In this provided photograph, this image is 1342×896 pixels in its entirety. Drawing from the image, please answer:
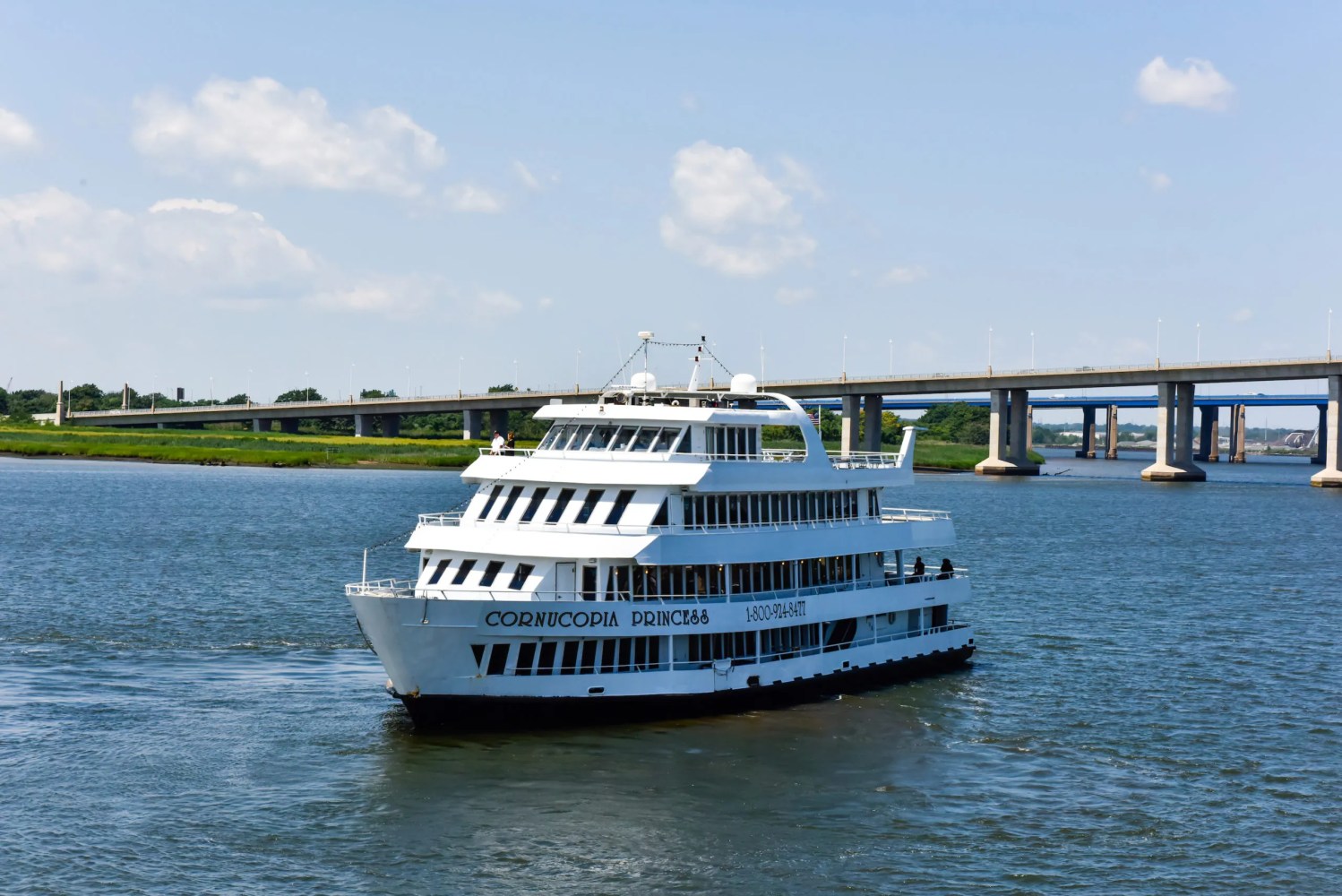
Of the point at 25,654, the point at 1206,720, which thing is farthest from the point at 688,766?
the point at 25,654

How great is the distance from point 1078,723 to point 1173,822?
29.4 ft

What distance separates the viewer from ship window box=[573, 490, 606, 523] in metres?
39.9

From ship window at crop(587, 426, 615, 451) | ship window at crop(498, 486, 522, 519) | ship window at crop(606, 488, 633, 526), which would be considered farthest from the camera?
ship window at crop(587, 426, 615, 451)

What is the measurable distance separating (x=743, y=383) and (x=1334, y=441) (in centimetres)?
14693

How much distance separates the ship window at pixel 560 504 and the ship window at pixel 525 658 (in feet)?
14.6

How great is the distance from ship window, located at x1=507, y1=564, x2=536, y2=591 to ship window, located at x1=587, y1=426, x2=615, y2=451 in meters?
4.32

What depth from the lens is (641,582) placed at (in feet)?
130

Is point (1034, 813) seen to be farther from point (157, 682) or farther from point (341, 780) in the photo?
point (157, 682)

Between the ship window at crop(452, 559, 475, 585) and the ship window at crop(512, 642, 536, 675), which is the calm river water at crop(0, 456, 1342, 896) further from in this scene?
the ship window at crop(452, 559, 475, 585)

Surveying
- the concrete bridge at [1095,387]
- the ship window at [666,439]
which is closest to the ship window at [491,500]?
the ship window at [666,439]

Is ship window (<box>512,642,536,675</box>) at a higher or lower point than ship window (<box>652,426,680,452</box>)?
lower

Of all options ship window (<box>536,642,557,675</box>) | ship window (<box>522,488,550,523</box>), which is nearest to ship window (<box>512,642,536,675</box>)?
ship window (<box>536,642,557,675</box>)

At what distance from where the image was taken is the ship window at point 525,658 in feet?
120

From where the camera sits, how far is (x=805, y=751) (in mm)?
37562
